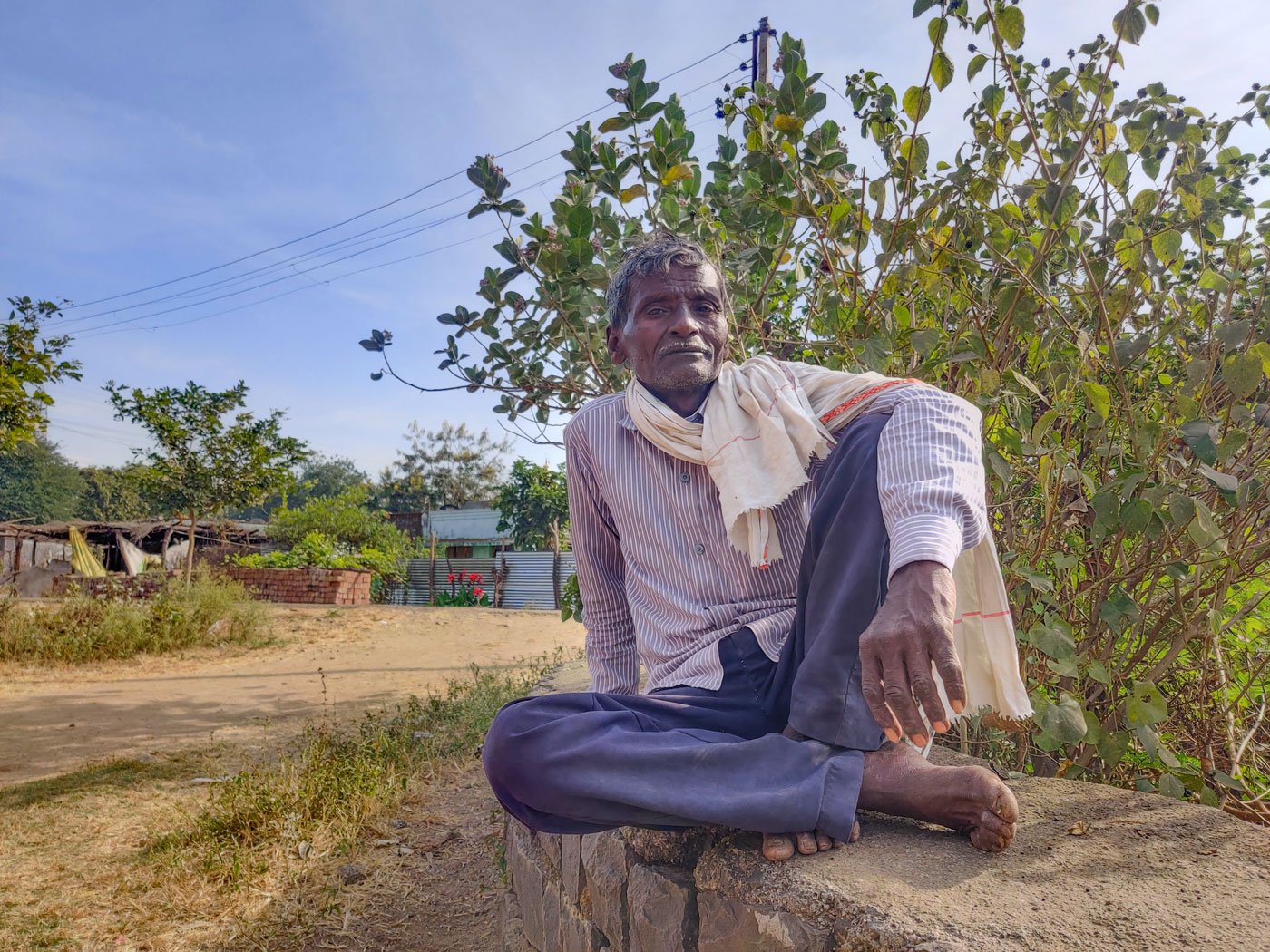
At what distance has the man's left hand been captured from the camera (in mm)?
1204

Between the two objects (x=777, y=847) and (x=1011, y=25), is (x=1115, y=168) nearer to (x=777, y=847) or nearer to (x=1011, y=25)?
(x=1011, y=25)

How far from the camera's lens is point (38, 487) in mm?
40969

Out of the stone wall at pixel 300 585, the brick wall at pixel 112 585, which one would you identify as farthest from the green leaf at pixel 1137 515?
the stone wall at pixel 300 585

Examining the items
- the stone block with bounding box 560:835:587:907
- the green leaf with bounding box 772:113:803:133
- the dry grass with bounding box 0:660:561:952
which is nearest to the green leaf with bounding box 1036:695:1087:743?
the stone block with bounding box 560:835:587:907

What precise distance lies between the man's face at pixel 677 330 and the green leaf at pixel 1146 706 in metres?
1.18

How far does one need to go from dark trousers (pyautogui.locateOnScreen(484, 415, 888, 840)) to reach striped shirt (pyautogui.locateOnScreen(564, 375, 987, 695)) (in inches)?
3.5

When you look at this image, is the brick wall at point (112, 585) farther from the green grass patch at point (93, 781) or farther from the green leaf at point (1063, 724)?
the green leaf at point (1063, 724)

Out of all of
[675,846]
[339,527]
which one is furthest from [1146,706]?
[339,527]

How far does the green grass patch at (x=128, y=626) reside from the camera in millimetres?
8391

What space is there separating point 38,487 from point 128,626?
39.6 meters

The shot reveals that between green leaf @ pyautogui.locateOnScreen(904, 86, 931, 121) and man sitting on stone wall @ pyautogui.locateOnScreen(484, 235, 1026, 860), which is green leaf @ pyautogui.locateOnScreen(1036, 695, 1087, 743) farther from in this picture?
green leaf @ pyautogui.locateOnScreen(904, 86, 931, 121)

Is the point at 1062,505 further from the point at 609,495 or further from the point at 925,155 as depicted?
the point at 609,495

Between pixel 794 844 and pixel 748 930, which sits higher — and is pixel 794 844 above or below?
above

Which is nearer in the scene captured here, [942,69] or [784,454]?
[784,454]
